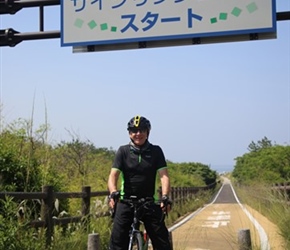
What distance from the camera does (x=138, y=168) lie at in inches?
232

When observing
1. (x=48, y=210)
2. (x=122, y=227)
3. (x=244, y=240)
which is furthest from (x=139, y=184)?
(x=48, y=210)

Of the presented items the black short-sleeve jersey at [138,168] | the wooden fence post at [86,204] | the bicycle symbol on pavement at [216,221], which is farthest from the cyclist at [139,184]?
the bicycle symbol on pavement at [216,221]

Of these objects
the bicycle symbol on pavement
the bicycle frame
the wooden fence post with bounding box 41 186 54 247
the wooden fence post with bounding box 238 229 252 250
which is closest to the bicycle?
the bicycle frame

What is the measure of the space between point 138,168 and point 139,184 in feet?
0.59

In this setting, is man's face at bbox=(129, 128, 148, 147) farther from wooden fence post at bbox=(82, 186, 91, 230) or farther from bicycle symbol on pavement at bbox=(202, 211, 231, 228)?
bicycle symbol on pavement at bbox=(202, 211, 231, 228)

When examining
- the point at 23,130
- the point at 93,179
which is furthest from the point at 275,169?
the point at 23,130

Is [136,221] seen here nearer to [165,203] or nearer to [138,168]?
[165,203]

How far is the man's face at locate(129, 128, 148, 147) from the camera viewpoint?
19.7 ft

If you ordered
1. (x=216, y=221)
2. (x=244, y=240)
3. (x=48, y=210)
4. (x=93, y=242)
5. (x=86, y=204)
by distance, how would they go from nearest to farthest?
1. (x=93, y=242)
2. (x=244, y=240)
3. (x=48, y=210)
4. (x=86, y=204)
5. (x=216, y=221)

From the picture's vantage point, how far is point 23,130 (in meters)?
9.97

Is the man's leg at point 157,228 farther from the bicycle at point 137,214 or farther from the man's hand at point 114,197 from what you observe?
the man's hand at point 114,197

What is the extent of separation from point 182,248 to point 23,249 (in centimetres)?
290

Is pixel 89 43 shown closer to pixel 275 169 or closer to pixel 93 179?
pixel 93 179

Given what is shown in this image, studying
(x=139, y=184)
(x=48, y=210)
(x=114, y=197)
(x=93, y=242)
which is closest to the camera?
(x=114, y=197)
